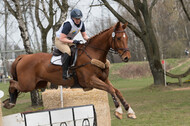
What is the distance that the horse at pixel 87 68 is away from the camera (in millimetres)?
5914

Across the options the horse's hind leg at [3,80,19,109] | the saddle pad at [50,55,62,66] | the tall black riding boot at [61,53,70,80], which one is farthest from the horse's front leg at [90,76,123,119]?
the horse's hind leg at [3,80,19,109]

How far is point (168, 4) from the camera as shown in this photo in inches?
703

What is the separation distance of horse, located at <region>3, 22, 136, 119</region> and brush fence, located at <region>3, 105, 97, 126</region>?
610 millimetres

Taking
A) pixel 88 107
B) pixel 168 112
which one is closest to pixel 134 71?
pixel 168 112

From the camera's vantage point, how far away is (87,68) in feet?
20.6

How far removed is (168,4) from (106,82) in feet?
42.4

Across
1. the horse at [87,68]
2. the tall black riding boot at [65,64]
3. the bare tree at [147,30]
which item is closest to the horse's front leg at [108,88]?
the horse at [87,68]

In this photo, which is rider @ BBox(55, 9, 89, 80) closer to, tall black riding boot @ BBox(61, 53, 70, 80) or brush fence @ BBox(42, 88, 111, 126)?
tall black riding boot @ BBox(61, 53, 70, 80)

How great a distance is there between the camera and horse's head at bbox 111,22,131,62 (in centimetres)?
576

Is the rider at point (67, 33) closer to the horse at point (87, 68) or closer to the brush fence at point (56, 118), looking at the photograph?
the horse at point (87, 68)

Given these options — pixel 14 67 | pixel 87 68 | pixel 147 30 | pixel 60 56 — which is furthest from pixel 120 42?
pixel 147 30

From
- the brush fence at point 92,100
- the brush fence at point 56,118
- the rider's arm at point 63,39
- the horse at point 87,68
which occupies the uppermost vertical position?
the rider's arm at point 63,39

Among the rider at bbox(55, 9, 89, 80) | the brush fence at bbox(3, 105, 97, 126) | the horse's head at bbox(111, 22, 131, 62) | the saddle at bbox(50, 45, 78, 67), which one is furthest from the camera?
the saddle at bbox(50, 45, 78, 67)

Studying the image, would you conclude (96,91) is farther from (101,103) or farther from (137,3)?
(137,3)
